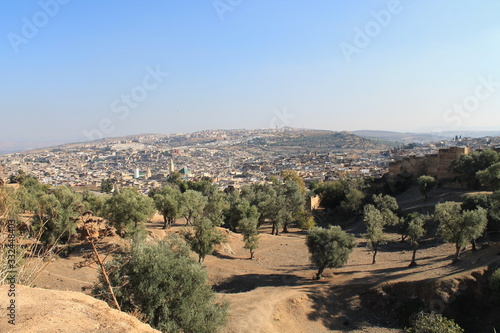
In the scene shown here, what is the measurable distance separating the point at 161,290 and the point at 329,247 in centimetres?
967

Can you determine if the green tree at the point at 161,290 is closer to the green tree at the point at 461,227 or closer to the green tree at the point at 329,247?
the green tree at the point at 329,247

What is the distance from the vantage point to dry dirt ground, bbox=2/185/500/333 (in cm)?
1343

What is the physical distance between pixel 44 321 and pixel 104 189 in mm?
56851

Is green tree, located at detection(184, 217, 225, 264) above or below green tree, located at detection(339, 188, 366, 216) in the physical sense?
above

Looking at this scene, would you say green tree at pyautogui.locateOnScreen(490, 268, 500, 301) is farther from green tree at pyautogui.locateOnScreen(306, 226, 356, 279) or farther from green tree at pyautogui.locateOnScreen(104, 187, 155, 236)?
green tree at pyautogui.locateOnScreen(104, 187, 155, 236)

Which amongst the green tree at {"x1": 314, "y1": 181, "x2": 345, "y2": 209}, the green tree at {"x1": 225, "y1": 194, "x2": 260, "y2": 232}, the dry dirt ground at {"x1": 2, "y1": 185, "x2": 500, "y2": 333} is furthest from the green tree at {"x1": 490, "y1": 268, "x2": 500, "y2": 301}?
the green tree at {"x1": 314, "y1": 181, "x2": 345, "y2": 209}

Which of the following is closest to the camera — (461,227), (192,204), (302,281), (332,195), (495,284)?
(495,284)

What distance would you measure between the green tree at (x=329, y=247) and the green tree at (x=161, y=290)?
813cm

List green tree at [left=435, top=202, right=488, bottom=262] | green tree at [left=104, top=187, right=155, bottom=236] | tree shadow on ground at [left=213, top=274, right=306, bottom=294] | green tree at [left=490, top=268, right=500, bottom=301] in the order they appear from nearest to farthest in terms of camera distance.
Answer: green tree at [left=490, top=268, right=500, bottom=301] → green tree at [left=435, top=202, right=488, bottom=262] → tree shadow on ground at [left=213, top=274, right=306, bottom=294] → green tree at [left=104, top=187, right=155, bottom=236]

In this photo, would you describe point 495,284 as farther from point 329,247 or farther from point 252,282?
point 252,282

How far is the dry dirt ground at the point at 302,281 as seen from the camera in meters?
13.4

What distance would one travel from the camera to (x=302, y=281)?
1734 centimetres

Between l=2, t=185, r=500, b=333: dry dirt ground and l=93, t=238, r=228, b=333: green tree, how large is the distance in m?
2.91

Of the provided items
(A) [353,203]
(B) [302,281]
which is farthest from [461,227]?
(A) [353,203]
